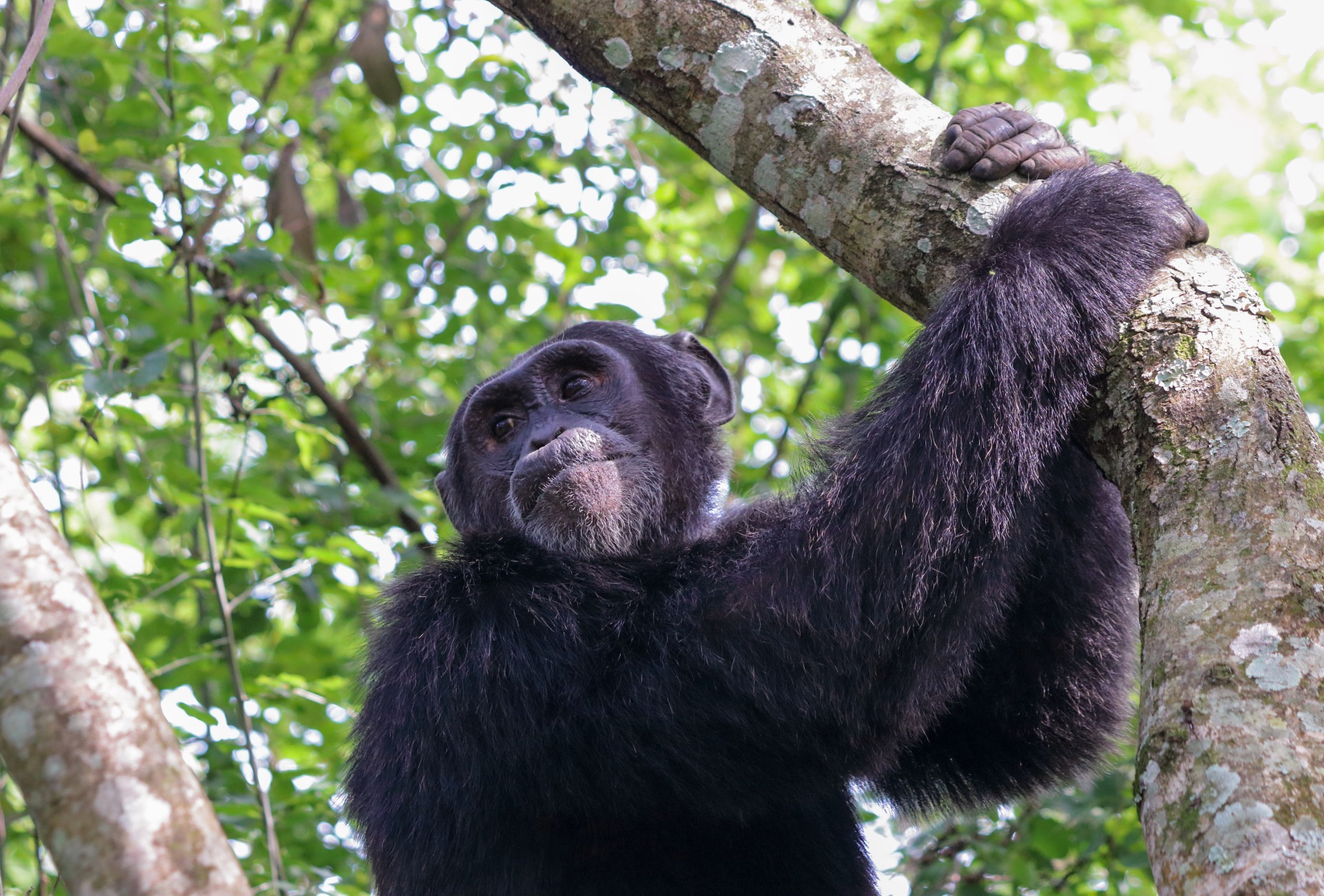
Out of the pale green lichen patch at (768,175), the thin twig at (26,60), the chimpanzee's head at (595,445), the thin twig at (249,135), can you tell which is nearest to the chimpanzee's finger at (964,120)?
the pale green lichen patch at (768,175)

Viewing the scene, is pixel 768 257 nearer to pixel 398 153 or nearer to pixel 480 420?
pixel 398 153

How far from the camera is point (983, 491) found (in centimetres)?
313

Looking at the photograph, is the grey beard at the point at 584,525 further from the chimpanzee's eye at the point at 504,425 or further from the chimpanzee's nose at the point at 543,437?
the chimpanzee's eye at the point at 504,425

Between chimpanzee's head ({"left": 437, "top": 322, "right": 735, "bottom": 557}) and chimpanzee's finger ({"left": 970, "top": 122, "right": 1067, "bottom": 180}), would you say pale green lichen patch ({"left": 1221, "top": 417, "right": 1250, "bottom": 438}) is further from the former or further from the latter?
chimpanzee's head ({"left": 437, "top": 322, "right": 735, "bottom": 557})

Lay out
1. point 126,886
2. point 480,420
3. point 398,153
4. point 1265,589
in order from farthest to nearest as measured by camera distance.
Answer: point 398,153
point 480,420
point 1265,589
point 126,886

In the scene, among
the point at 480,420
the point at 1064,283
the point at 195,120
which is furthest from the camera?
the point at 195,120

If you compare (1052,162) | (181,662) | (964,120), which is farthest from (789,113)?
(181,662)

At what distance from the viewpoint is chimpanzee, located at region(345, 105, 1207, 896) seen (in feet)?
10.3

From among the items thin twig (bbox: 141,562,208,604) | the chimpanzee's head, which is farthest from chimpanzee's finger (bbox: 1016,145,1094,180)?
thin twig (bbox: 141,562,208,604)

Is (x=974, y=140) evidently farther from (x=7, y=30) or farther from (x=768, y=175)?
(x=7, y=30)

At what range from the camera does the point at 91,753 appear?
177cm

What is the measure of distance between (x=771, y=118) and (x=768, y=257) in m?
6.81

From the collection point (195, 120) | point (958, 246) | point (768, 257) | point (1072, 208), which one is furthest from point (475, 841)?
point (768, 257)

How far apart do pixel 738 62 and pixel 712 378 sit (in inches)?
85.7
